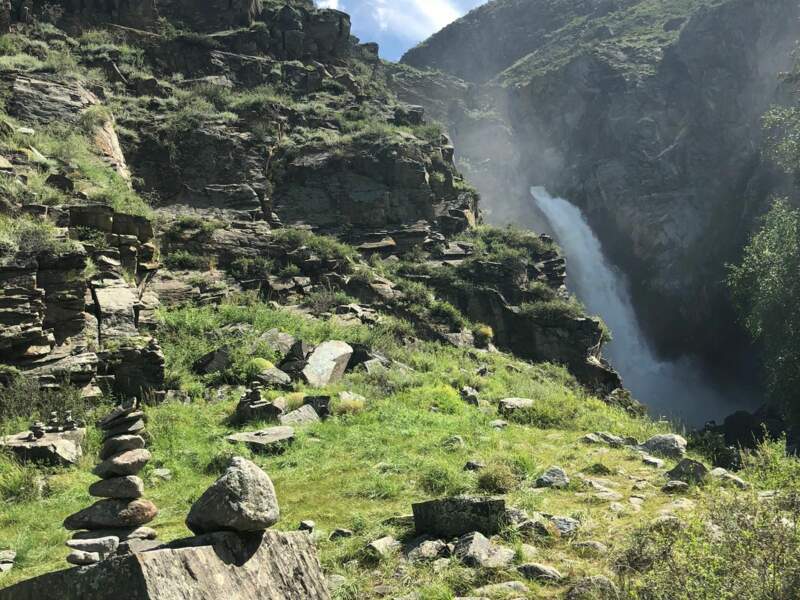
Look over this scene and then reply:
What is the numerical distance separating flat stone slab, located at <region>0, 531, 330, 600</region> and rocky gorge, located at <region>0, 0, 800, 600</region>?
0.01 metres

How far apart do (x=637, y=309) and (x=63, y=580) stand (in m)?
44.1

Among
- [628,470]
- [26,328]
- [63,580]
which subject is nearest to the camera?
[63,580]

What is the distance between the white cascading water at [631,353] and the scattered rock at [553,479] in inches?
1252

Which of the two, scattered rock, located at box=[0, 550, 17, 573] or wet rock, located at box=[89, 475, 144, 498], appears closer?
wet rock, located at box=[89, 475, 144, 498]

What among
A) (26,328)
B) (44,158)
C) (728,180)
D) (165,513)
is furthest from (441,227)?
(728,180)

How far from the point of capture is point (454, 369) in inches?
546

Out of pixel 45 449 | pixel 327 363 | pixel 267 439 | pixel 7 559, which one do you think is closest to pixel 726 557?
pixel 7 559

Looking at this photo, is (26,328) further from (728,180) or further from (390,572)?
(728,180)

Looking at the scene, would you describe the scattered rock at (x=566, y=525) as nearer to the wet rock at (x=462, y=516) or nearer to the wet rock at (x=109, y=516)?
the wet rock at (x=462, y=516)

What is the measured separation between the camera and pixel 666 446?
24.8 ft

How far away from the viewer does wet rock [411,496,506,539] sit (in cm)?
452

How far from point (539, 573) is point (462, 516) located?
949mm

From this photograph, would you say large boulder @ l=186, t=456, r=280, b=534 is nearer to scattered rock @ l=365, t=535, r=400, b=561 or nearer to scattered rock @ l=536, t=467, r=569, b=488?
scattered rock @ l=365, t=535, r=400, b=561

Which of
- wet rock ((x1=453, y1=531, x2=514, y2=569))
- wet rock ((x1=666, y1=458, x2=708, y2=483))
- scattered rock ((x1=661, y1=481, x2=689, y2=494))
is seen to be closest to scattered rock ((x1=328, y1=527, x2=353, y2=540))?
wet rock ((x1=453, y1=531, x2=514, y2=569))
